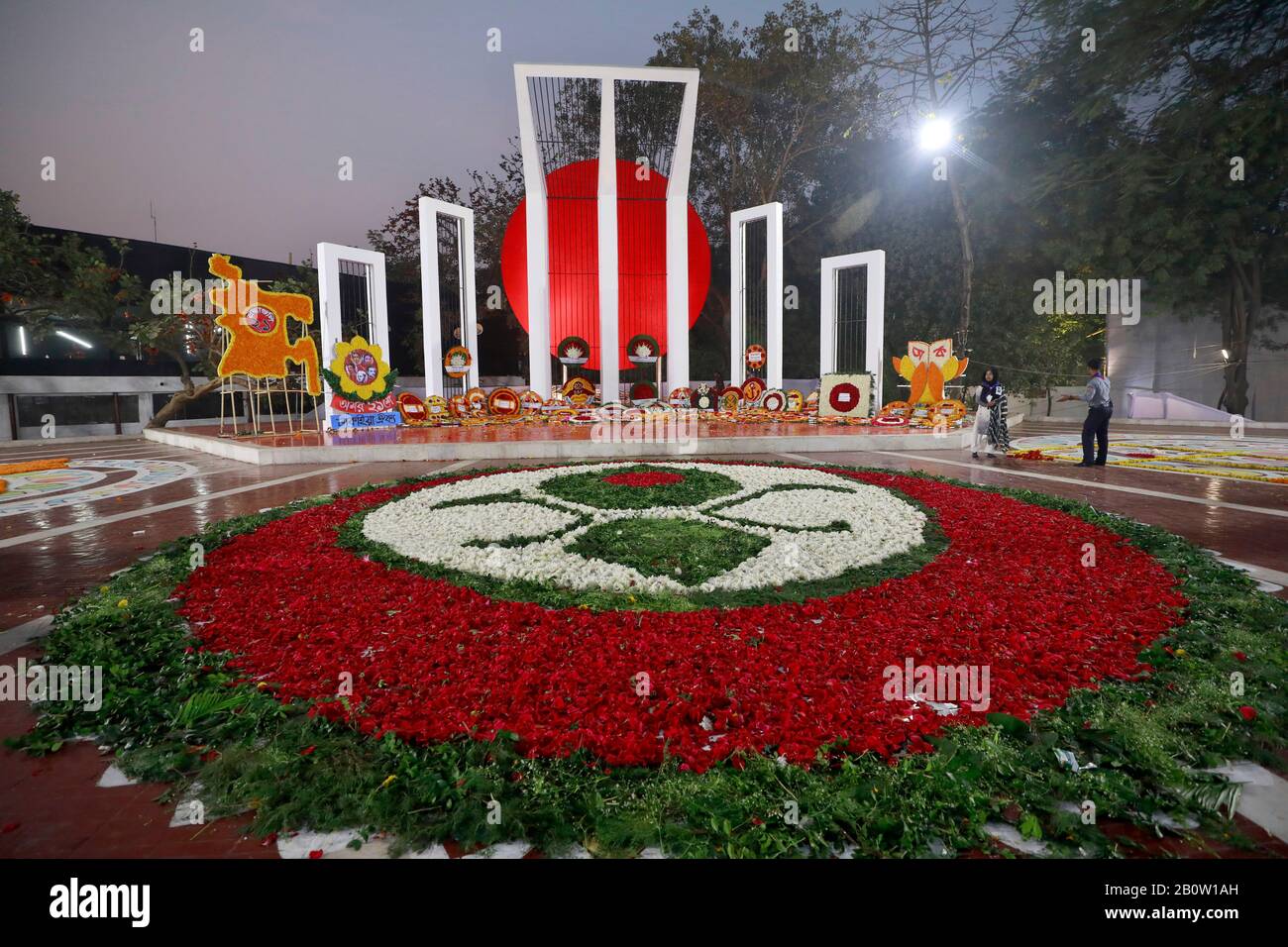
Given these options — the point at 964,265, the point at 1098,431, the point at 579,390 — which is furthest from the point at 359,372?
the point at 964,265

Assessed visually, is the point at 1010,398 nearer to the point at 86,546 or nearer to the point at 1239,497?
the point at 1239,497

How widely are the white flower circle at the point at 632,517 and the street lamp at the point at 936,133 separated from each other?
50.0 ft

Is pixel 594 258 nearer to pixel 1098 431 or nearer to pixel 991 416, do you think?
pixel 991 416

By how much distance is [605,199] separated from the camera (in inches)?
675

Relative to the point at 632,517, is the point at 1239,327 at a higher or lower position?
higher

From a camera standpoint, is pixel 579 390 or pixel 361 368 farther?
pixel 579 390

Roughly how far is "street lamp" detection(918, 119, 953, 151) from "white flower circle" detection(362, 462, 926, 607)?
15.2 meters

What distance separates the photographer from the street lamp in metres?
19.2

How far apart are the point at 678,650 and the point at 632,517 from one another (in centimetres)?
313

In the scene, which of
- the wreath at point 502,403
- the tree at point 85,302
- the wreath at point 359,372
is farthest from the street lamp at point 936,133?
the tree at point 85,302

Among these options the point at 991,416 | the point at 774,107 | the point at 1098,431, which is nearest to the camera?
the point at 1098,431

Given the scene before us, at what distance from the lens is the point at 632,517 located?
647 cm

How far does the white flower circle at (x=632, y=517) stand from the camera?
15.3 feet

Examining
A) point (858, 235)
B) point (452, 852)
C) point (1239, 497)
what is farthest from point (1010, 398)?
point (452, 852)
